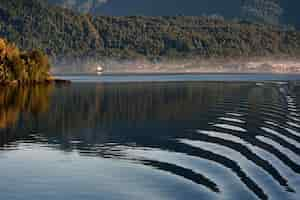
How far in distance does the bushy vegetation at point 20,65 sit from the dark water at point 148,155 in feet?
264

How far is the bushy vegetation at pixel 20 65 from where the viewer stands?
516 ft

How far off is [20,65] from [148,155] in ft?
402

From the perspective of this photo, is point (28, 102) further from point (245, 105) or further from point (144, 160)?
point (144, 160)

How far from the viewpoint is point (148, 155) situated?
4550 cm

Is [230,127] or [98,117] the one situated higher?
[230,127]

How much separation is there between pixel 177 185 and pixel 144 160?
7754 millimetres

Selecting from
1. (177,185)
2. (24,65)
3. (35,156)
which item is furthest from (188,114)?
(24,65)

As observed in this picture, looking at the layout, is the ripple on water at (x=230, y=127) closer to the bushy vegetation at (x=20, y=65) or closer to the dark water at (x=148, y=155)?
the dark water at (x=148, y=155)

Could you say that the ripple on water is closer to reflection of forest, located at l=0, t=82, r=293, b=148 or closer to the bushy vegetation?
reflection of forest, located at l=0, t=82, r=293, b=148

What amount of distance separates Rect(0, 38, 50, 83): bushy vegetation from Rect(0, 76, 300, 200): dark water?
8061 cm

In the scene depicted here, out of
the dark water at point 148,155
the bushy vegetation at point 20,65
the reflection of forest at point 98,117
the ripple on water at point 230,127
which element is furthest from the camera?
the bushy vegetation at point 20,65

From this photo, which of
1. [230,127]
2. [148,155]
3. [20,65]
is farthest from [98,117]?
[20,65]

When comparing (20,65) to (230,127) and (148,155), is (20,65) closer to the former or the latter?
(230,127)

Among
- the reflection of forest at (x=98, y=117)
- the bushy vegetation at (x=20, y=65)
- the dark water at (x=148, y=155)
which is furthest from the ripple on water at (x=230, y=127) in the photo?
the bushy vegetation at (x=20, y=65)
